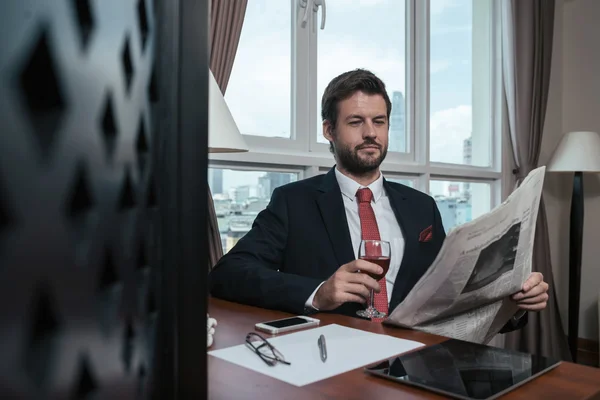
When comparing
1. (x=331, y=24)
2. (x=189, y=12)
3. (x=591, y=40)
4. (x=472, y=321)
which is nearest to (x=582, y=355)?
(x=591, y=40)

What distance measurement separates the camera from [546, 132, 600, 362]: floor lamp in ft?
11.7

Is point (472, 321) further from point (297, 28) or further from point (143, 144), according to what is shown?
point (297, 28)

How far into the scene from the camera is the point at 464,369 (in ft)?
2.50

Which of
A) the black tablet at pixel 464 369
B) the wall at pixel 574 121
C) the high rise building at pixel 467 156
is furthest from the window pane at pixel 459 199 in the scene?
the black tablet at pixel 464 369

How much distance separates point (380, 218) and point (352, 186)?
17 centimetres

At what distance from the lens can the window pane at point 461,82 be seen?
11.5 feet

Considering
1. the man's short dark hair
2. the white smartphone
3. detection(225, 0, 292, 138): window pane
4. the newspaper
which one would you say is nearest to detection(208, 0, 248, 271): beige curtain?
detection(225, 0, 292, 138): window pane

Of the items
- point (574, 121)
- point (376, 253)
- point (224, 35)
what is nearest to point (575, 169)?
point (574, 121)

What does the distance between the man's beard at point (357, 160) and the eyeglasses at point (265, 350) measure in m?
1.25

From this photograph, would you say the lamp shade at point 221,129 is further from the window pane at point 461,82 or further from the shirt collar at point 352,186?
the window pane at point 461,82

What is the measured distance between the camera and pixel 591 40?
164 inches

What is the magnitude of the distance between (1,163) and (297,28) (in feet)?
8.88

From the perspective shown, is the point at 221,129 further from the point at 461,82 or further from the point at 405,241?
the point at 461,82

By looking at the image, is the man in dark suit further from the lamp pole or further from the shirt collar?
the lamp pole
